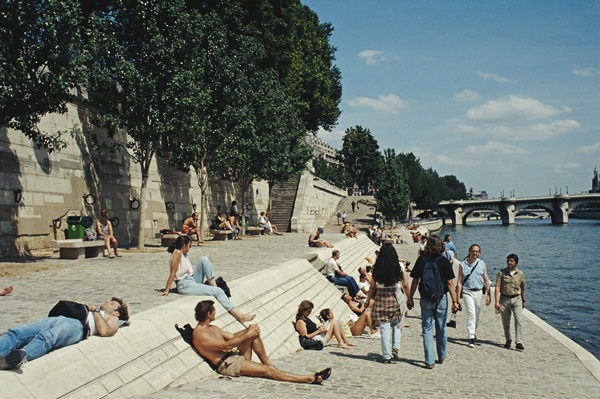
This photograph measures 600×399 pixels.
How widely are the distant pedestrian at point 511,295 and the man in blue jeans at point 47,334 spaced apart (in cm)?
685

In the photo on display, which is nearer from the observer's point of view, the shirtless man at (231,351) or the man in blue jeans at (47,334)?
the man in blue jeans at (47,334)

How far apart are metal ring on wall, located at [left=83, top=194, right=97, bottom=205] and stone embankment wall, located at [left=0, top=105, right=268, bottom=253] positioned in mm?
24

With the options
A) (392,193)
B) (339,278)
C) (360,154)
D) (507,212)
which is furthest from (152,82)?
(507,212)

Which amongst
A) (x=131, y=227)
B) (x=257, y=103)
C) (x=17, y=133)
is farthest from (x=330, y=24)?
(x=17, y=133)

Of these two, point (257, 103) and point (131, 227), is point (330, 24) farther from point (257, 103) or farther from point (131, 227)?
point (131, 227)

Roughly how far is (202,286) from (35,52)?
6.91 meters

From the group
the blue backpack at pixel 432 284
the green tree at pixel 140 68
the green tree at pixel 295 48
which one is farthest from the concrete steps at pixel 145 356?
the green tree at pixel 295 48

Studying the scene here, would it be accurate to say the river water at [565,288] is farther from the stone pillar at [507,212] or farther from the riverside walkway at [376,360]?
the stone pillar at [507,212]

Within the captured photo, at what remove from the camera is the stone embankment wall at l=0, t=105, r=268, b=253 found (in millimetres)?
13906

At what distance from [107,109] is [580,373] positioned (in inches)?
581

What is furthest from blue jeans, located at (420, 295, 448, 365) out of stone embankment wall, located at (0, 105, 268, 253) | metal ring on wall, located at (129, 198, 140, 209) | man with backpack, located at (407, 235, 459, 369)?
metal ring on wall, located at (129, 198, 140, 209)

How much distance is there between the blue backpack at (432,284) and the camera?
770 cm

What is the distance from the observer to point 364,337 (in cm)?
1062

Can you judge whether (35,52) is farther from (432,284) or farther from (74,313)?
(432,284)
